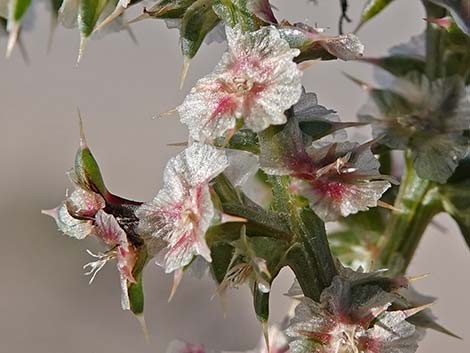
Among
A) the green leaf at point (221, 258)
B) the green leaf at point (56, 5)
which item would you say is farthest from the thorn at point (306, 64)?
the green leaf at point (56, 5)

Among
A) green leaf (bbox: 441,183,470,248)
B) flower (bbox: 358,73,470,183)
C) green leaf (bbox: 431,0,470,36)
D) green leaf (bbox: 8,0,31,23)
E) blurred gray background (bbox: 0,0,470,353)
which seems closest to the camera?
green leaf (bbox: 8,0,31,23)

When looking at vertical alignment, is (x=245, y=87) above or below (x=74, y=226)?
above

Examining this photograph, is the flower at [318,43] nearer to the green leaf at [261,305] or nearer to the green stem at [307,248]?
the green stem at [307,248]

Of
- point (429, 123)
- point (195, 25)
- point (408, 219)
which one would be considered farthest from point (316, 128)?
point (408, 219)

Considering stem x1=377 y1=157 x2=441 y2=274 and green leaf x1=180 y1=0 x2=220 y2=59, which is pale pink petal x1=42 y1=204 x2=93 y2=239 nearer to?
green leaf x1=180 y1=0 x2=220 y2=59

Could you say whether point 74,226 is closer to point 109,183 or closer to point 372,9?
point 372,9

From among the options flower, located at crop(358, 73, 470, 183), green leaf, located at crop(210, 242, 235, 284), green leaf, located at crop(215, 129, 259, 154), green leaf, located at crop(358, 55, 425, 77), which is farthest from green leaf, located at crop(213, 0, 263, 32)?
green leaf, located at crop(358, 55, 425, 77)
